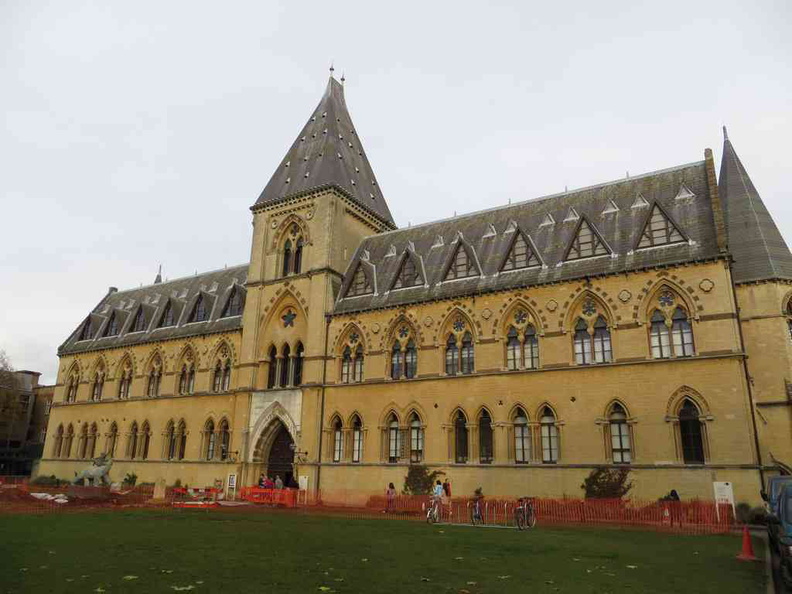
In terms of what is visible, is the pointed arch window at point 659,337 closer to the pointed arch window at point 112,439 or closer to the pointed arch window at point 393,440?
the pointed arch window at point 393,440

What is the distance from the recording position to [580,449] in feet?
83.9

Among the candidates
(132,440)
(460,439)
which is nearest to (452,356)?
(460,439)

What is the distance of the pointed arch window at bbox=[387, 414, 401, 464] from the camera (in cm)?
3078

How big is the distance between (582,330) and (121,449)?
34.0m

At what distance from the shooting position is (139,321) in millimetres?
47750

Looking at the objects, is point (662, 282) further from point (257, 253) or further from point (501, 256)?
point (257, 253)

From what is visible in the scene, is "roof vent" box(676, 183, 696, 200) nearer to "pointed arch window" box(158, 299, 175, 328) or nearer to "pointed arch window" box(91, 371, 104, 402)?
"pointed arch window" box(158, 299, 175, 328)

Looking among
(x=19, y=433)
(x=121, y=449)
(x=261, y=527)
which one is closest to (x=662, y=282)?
(x=261, y=527)

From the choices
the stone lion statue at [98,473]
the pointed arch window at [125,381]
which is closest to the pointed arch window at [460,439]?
the stone lion statue at [98,473]

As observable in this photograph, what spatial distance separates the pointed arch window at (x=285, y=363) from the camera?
36094 mm

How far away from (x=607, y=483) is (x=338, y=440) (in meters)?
14.7

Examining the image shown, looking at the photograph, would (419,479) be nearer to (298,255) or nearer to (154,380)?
(298,255)

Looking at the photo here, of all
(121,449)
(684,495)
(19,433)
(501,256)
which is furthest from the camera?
(19,433)

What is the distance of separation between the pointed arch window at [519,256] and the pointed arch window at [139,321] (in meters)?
30.8
